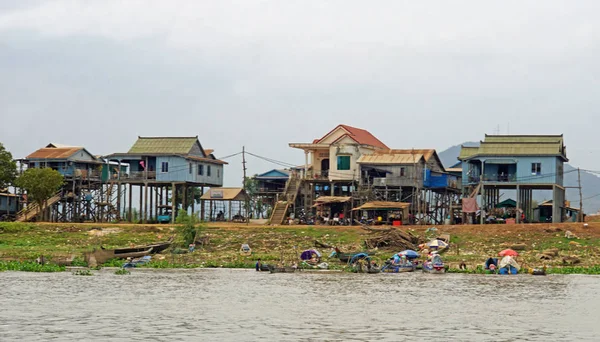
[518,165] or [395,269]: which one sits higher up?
[518,165]

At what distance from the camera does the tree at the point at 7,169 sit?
82812 millimetres

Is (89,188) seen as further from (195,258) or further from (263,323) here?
(263,323)

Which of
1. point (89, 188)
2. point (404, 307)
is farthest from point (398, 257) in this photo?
point (89, 188)

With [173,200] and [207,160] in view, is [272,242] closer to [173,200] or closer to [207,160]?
[173,200]

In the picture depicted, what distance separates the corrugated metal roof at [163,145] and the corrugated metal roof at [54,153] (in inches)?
250

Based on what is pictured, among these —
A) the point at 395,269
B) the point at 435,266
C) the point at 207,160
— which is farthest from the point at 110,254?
the point at 207,160

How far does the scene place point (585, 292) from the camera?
132 ft

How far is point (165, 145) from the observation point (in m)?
84.2

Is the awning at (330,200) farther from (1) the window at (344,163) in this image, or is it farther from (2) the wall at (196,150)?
(2) the wall at (196,150)

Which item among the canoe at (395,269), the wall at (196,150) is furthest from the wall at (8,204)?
the canoe at (395,269)

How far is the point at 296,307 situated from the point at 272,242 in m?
Answer: 29.2

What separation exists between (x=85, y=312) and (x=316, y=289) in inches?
474

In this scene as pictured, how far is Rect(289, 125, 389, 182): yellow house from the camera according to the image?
270 feet

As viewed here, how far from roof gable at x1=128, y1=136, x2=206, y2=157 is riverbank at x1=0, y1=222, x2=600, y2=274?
12.7 meters
